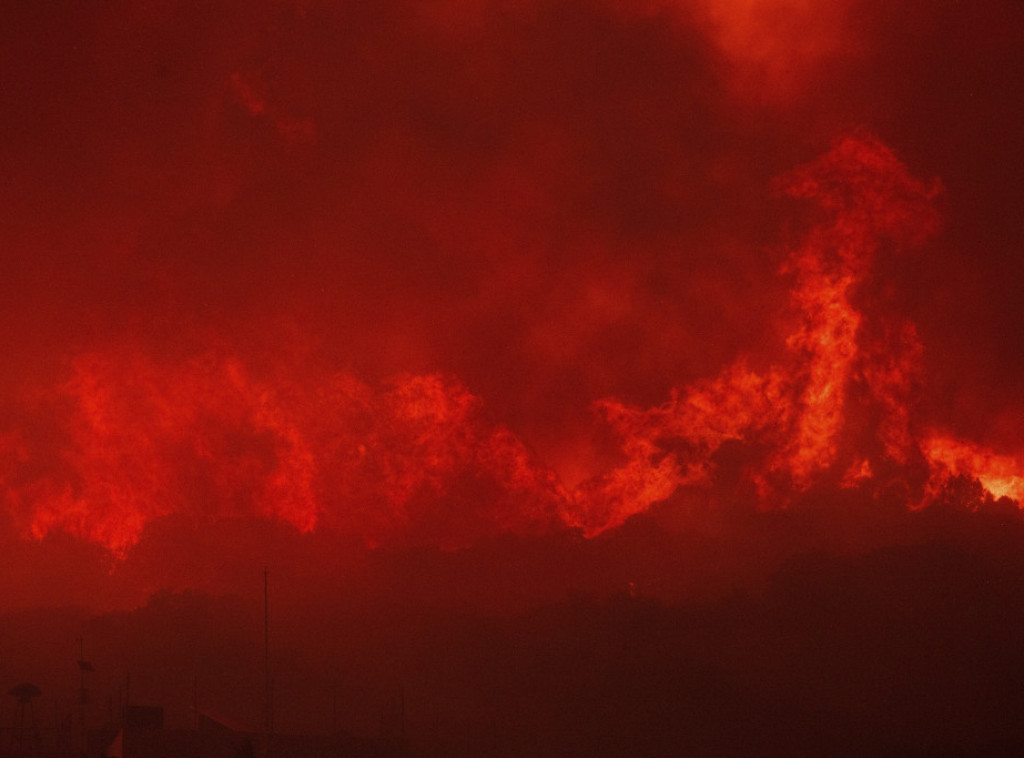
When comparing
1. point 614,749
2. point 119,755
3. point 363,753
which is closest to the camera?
point 119,755

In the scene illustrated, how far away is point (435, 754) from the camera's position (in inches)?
3130

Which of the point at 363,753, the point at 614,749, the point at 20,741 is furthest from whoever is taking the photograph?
the point at 614,749

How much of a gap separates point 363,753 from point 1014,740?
146 ft

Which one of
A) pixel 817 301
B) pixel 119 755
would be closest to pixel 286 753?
pixel 119 755

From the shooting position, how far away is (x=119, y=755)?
191ft

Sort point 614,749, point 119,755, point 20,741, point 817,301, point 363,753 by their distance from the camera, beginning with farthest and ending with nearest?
point 614,749, point 817,301, point 363,753, point 20,741, point 119,755

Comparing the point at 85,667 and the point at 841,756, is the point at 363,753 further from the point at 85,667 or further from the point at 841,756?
the point at 841,756

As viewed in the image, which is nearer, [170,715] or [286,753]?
[286,753]

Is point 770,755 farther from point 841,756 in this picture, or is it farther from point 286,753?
point 286,753

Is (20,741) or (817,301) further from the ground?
(817,301)

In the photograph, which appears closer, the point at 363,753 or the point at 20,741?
the point at 20,741

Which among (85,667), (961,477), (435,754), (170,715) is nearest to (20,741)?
(85,667)

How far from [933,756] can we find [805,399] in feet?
89.9

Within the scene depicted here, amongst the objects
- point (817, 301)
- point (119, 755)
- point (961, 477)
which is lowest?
point (119, 755)
